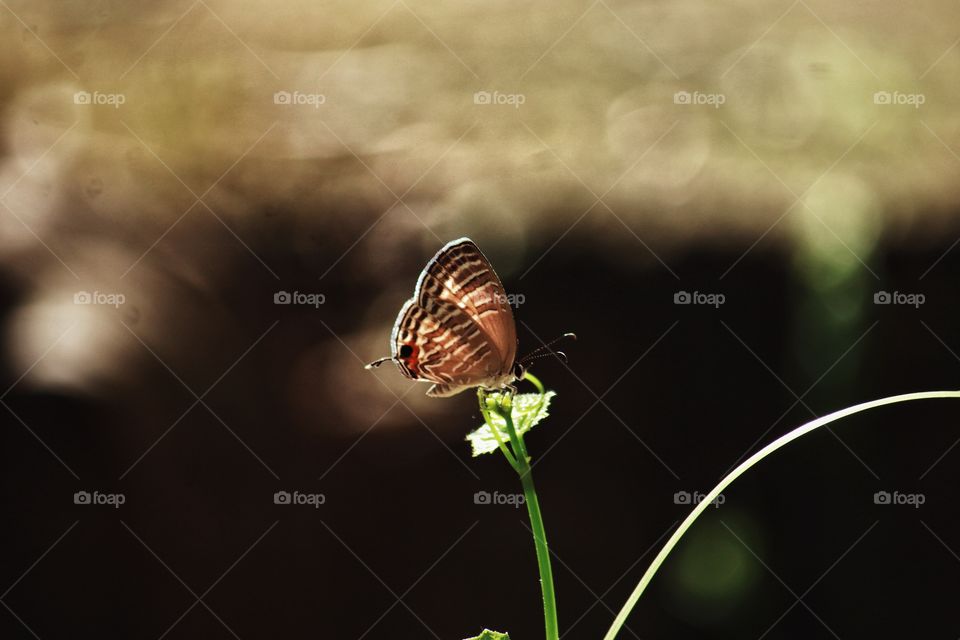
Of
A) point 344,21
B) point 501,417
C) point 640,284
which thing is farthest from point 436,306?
point 344,21

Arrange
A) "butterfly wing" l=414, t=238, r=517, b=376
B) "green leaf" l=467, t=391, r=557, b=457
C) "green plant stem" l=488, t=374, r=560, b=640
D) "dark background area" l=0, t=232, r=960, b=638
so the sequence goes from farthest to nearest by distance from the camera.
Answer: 1. "dark background area" l=0, t=232, r=960, b=638
2. "butterfly wing" l=414, t=238, r=517, b=376
3. "green leaf" l=467, t=391, r=557, b=457
4. "green plant stem" l=488, t=374, r=560, b=640

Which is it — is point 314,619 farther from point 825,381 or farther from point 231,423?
point 825,381

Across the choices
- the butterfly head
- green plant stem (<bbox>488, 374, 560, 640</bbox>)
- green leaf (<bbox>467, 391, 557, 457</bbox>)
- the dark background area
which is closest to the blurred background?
the dark background area

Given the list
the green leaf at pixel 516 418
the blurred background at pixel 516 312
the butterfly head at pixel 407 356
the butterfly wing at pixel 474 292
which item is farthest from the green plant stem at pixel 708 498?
the blurred background at pixel 516 312

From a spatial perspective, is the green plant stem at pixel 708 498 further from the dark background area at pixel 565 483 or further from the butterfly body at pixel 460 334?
the dark background area at pixel 565 483

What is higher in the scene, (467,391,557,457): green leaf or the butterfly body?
the butterfly body

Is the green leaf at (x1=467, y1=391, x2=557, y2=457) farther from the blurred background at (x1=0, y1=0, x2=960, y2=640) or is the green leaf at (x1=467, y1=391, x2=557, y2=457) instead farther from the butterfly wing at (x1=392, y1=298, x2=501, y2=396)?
the blurred background at (x1=0, y1=0, x2=960, y2=640)

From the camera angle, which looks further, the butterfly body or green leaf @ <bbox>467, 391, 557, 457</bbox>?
the butterfly body

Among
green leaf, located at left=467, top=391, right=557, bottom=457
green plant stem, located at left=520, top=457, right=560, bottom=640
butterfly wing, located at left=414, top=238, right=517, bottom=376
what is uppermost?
butterfly wing, located at left=414, top=238, right=517, bottom=376
